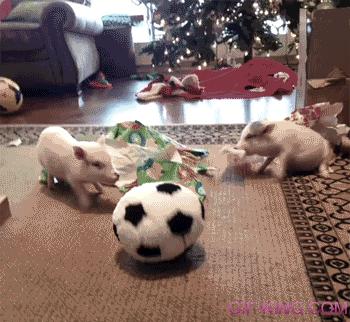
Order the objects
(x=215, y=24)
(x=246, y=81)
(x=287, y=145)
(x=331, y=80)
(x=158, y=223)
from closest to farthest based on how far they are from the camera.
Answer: (x=158, y=223) → (x=287, y=145) → (x=331, y=80) → (x=246, y=81) → (x=215, y=24)

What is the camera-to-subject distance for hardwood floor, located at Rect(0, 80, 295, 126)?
2.35 meters

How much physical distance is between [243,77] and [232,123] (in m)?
1.09

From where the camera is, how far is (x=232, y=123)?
2199 millimetres

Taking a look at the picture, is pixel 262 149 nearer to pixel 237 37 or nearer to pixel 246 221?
pixel 246 221

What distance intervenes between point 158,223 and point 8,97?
195cm

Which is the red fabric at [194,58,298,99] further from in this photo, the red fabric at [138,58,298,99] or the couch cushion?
the couch cushion

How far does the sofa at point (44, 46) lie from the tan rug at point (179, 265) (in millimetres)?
1910

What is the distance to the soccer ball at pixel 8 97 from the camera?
8.55ft

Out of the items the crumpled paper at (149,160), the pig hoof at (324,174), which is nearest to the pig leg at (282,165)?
the pig hoof at (324,174)

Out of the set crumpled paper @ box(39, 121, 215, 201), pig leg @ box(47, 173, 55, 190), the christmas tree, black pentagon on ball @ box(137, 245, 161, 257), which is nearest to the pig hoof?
crumpled paper @ box(39, 121, 215, 201)

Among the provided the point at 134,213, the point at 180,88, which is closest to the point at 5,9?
the point at 180,88

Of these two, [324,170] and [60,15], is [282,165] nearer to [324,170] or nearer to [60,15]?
[324,170]

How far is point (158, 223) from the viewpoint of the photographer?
969 millimetres

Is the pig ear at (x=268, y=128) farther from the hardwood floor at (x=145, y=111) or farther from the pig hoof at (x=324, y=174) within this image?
the hardwood floor at (x=145, y=111)
